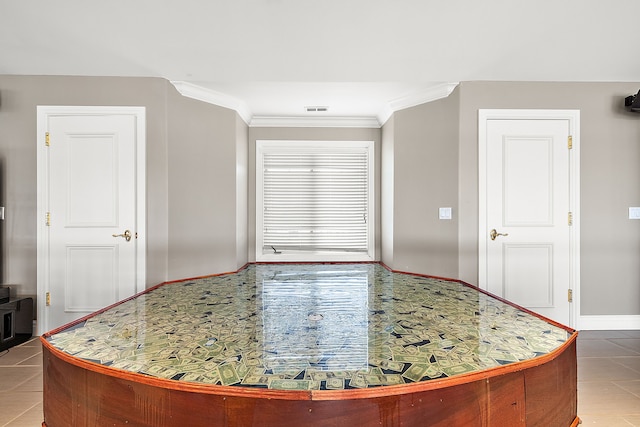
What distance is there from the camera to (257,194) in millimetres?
4520

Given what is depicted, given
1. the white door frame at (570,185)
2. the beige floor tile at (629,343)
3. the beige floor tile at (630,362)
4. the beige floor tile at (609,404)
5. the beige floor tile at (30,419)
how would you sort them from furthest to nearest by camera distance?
the white door frame at (570,185) < the beige floor tile at (629,343) < the beige floor tile at (630,362) < the beige floor tile at (609,404) < the beige floor tile at (30,419)

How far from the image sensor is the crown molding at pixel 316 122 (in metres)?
4.41

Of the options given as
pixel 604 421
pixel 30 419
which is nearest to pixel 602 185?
pixel 604 421

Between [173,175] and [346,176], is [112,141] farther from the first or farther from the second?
[346,176]

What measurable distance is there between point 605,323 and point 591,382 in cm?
140

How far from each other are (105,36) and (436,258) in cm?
344

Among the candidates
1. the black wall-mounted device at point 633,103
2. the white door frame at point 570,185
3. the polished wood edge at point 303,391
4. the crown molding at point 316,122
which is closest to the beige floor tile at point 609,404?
the white door frame at point 570,185

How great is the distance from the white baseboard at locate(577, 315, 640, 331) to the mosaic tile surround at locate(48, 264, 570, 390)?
2029 mm

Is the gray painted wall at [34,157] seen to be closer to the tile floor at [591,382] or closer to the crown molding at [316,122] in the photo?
the tile floor at [591,382]

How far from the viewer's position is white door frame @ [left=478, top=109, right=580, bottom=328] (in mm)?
3291

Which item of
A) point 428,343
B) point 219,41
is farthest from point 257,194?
point 428,343

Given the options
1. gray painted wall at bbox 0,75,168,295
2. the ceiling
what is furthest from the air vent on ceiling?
gray painted wall at bbox 0,75,168,295

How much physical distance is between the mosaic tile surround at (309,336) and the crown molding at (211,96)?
202 centimetres

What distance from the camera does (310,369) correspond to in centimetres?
105
